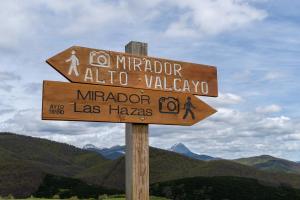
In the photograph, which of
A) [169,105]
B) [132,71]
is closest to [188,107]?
[169,105]

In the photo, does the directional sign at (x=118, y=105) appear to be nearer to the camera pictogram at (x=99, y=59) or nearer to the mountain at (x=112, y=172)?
the camera pictogram at (x=99, y=59)

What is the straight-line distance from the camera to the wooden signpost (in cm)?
734

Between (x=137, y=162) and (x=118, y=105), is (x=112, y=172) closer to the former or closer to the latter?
(x=137, y=162)

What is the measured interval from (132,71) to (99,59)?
67 centimetres

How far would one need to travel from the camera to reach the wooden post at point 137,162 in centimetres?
768

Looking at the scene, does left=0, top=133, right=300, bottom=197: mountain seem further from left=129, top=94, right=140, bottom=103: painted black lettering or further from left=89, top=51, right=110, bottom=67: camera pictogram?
left=89, top=51, right=110, bottom=67: camera pictogram

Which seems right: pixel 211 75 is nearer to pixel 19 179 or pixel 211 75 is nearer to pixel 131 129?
pixel 131 129

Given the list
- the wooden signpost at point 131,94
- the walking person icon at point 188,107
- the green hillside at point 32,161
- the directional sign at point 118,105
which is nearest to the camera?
the directional sign at point 118,105

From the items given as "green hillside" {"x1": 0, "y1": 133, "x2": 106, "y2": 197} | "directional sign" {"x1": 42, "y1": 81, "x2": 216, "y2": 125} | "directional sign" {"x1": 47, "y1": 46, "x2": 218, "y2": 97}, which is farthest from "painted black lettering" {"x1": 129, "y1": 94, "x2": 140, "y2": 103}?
"green hillside" {"x1": 0, "y1": 133, "x2": 106, "y2": 197}

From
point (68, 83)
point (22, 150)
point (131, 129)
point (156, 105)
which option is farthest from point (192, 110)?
point (22, 150)

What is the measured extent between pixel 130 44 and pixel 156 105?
1320mm

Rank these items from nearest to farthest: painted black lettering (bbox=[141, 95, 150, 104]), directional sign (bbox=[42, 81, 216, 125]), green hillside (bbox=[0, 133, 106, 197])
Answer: directional sign (bbox=[42, 81, 216, 125]) < painted black lettering (bbox=[141, 95, 150, 104]) < green hillside (bbox=[0, 133, 106, 197])

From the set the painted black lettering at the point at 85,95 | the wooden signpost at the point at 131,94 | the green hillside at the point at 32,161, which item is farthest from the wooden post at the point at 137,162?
the green hillside at the point at 32,161

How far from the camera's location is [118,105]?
765cm
